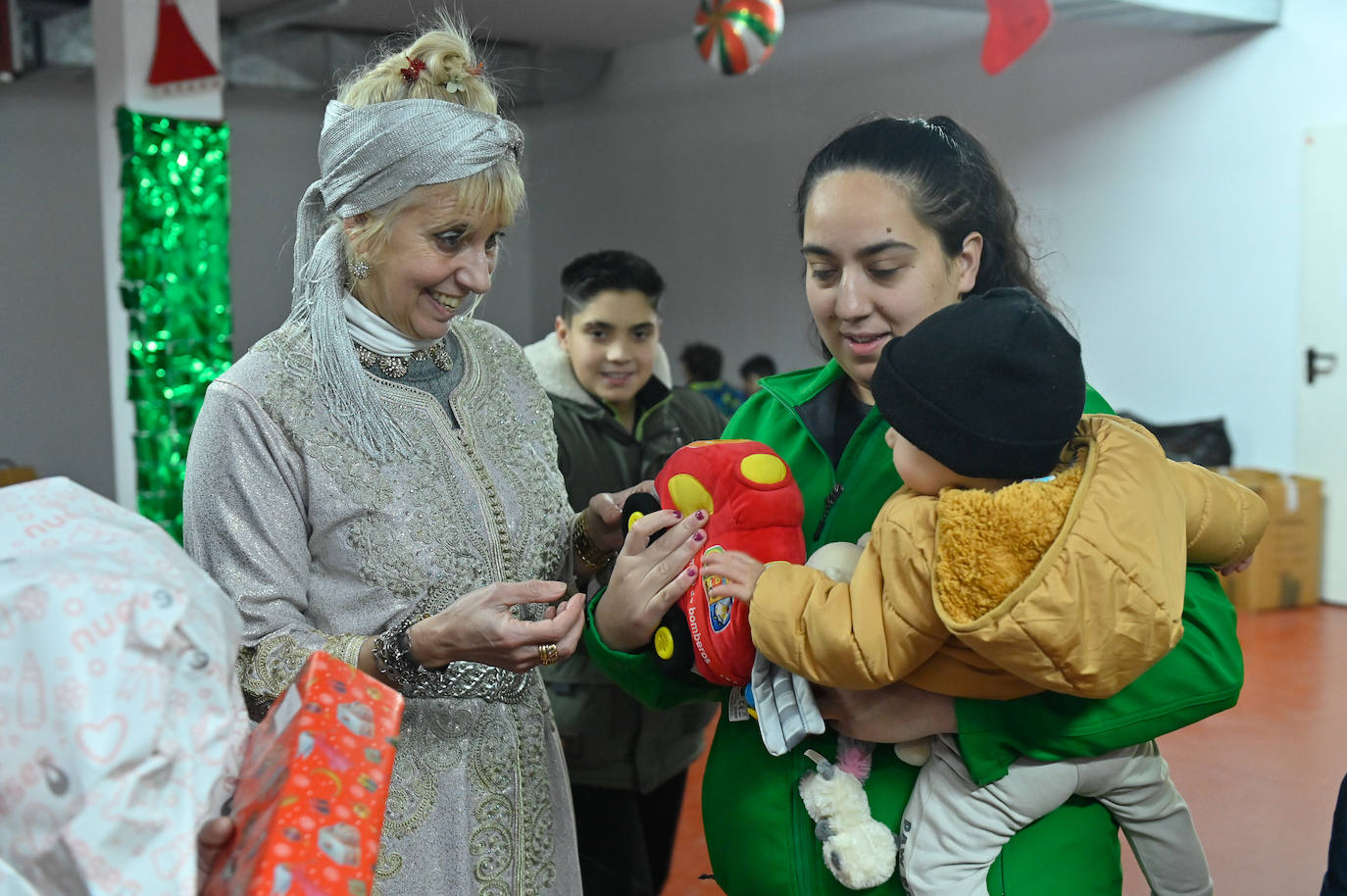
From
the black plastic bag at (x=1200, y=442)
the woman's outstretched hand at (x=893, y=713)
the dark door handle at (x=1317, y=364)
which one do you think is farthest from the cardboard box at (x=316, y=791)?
the dark door handle at (x=1317, y=364)

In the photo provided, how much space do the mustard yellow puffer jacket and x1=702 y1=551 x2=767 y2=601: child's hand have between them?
32 millimetres

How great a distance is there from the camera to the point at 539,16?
1008 centimetres

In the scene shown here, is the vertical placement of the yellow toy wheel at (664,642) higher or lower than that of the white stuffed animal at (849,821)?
higher

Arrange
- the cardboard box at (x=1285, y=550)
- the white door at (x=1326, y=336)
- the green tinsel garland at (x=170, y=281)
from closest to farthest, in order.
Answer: the green tinsel garland at (x=170, y=281) → the cardboard box at (x=1285, y=550) → the white door at (x=1326, y=336)

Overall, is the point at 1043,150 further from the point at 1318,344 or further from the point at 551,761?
the point at 551,761

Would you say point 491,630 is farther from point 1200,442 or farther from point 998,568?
point 1200,442

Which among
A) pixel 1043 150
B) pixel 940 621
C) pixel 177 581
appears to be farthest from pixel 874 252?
pixel 1043 150

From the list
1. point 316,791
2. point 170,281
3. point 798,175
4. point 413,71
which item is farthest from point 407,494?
point 798,175

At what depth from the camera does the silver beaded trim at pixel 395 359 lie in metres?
1.63

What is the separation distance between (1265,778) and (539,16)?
8083mm

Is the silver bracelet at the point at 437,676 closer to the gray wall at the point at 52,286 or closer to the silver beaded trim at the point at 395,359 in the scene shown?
the silver beaded trim at the point at 395,359

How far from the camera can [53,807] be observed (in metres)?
0.83

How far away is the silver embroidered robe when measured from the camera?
1.47m

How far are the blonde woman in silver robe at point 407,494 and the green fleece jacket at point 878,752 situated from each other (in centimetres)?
20
